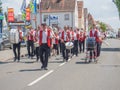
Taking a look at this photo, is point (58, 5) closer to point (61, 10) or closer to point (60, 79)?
point (61, 10)

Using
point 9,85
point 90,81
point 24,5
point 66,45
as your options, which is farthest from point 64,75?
point 24,5

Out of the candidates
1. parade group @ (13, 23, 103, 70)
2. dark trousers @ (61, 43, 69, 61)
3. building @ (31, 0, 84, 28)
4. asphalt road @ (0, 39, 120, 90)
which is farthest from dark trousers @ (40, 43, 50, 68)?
building @ (31, 0, 84, 28)

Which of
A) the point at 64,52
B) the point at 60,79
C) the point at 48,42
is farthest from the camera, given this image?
the point at 64,52

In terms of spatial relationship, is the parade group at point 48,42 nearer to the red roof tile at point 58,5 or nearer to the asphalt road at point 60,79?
the asphalt road at point 60,79

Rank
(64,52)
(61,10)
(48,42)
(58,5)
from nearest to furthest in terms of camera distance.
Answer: (48,42)
(64,52)
(61,10)
(58,5)

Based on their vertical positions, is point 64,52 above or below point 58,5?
below

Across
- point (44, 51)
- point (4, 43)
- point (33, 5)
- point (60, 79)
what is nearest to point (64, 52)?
point (44, 51)

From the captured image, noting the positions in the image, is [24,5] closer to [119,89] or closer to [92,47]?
[92,47]

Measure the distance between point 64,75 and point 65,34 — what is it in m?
9.11

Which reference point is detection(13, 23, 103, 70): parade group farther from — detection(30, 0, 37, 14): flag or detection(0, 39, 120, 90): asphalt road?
detection(30, 0, 37, 14): flag

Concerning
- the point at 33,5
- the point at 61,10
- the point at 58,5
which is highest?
the point at 58,5

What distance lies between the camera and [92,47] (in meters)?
22.9

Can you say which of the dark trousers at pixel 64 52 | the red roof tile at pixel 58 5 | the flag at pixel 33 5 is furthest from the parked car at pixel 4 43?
the red roof tile at pixel 58 5

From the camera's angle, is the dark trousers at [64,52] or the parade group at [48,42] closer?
the parade group at [48,42]
